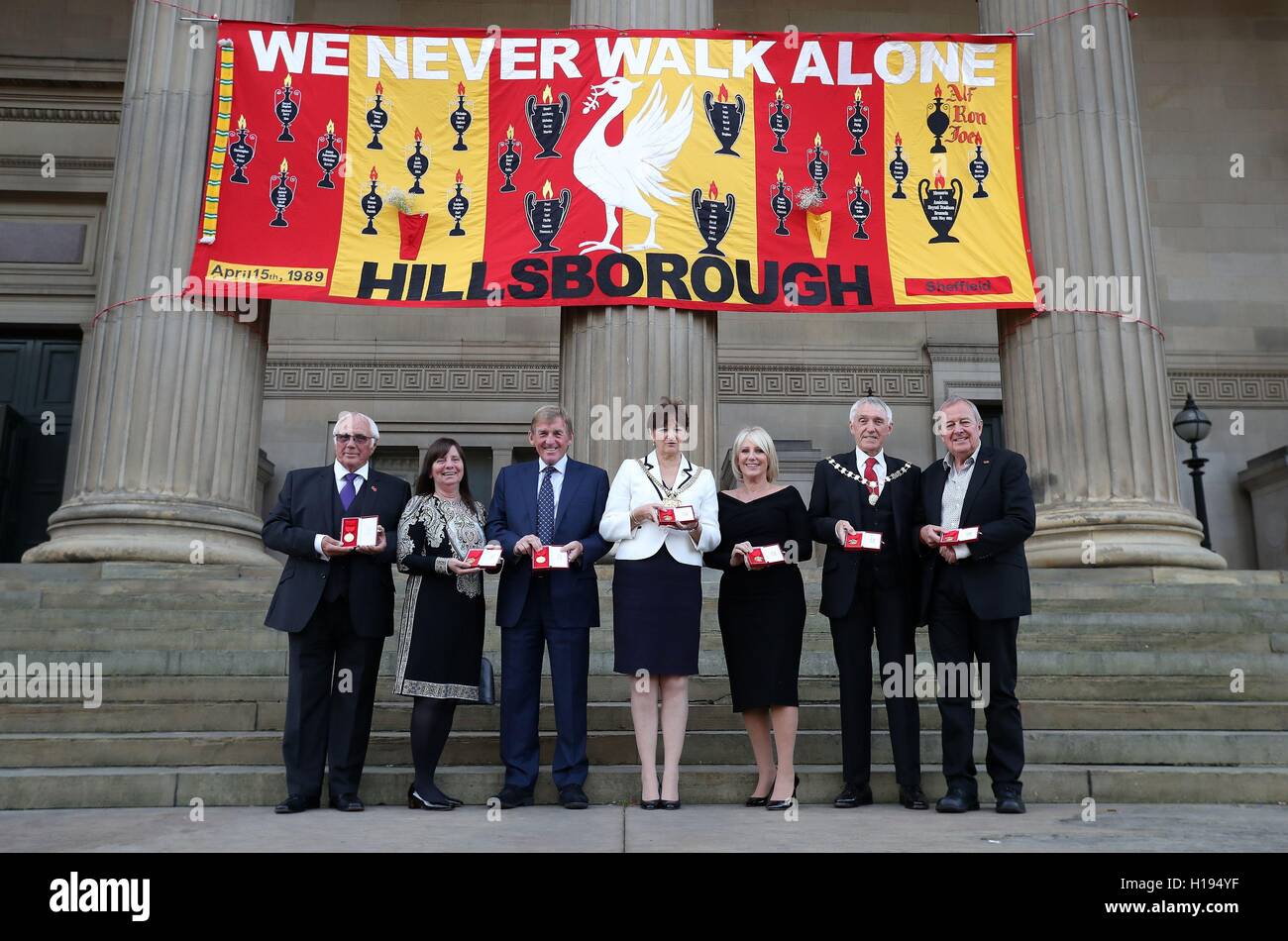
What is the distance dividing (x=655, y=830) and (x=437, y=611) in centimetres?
179

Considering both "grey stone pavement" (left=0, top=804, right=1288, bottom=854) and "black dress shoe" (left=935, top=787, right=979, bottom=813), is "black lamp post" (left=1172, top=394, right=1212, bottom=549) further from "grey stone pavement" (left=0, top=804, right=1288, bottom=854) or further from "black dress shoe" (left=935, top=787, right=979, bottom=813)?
"black dress shoe" (left=935, top=787, right=979, bottom=813)

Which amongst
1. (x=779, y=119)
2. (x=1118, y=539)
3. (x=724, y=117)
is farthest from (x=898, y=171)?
(x=1118, y=539)

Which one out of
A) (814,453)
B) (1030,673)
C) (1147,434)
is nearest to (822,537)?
(1030,673)

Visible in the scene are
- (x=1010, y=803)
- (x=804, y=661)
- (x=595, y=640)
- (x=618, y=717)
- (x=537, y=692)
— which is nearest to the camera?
(x=1010, y=803)

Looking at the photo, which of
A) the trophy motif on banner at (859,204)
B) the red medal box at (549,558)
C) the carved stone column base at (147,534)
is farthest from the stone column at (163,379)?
the trophy motif on banner at (859,204)

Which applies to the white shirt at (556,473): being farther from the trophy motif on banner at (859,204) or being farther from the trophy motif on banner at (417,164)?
the trophy motif on banner at (859,204)

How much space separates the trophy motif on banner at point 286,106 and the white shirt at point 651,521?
611 cm

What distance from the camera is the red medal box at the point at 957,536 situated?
18.4 ft

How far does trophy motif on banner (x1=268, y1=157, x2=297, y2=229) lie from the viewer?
10.1m

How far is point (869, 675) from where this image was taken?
5891mm

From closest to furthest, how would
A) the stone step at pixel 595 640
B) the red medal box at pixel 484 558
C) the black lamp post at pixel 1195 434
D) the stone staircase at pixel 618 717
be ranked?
the red medal box at pixel 484 558 → the stone staircase at pixel 618 717 → the stone step at pixel 595 640 → the black lamp post at pixel 1195 434

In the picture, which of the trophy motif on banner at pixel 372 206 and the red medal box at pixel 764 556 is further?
the trophy motif on banner at pixel 372 206

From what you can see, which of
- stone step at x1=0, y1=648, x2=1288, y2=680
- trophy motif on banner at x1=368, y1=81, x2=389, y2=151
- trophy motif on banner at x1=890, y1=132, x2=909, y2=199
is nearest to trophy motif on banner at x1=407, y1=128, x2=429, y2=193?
trophy motif on banner at x1=368, y1=81, x2=389, y2=151

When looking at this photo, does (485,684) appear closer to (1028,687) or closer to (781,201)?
(1028,687)
